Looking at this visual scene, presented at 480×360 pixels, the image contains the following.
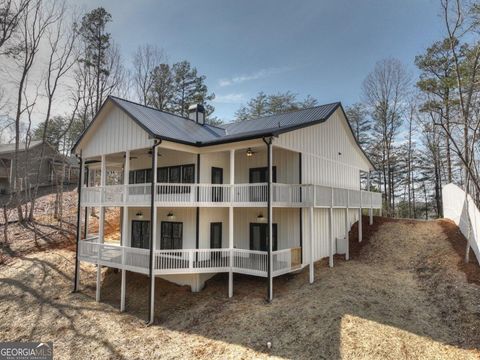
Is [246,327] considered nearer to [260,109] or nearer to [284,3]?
[284,3]

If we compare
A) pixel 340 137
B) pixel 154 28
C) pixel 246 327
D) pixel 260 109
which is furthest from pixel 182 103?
pixel 246 327

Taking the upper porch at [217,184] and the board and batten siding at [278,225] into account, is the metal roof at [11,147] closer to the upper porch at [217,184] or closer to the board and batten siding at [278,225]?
the upper porch at [217,184]

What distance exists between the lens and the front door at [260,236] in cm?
1330

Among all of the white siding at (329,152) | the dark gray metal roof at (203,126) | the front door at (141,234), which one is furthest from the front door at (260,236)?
the front door at (141,234)

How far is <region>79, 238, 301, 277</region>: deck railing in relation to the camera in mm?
11000

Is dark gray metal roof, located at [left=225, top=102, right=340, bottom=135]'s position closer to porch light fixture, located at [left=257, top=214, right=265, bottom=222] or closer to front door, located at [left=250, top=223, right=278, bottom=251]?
porch light fixture, located at [left=257, top=214, right=265, bottom=222]

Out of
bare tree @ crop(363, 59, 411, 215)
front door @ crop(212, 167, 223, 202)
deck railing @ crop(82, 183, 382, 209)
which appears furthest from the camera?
bare tree @ crop(363, 59, 411, 215)

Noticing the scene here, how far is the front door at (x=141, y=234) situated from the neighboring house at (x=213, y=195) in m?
0.05

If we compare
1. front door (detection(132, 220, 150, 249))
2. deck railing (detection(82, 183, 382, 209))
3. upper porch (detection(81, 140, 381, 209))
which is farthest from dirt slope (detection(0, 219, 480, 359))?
upper porch (detection(81, 140, 381, 209))

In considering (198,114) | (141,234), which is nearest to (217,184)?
(141,234)

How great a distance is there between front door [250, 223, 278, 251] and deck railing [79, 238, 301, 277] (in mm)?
1260

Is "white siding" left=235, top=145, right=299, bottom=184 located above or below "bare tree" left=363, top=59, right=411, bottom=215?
below

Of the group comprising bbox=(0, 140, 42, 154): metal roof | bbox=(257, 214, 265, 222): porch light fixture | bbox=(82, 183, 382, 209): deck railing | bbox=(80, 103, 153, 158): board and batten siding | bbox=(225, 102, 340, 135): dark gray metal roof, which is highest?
bbox=(0, 140, 42, 154): metal roof

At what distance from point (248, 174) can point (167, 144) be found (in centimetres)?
447
